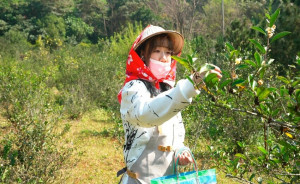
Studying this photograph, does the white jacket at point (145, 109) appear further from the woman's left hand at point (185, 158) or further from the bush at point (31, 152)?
the bush at point (31, 152)

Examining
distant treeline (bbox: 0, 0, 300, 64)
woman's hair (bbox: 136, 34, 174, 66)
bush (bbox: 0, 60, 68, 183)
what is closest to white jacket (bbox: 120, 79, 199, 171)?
woman's hair (bbox: 136, 34, 174, 66)

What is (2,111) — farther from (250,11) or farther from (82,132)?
(250,11)

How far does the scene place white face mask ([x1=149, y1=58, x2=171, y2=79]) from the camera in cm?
160

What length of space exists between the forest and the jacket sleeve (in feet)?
0.34

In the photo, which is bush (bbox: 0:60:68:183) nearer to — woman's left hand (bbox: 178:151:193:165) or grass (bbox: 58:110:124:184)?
grass (bbox: 58:110:124:184)

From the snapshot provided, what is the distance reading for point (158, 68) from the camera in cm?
160

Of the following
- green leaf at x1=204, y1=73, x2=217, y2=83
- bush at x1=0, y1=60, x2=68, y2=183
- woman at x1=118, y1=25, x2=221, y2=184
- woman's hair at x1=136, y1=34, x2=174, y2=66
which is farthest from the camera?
bush at x1=0, y1=60, x2=68, y2=183

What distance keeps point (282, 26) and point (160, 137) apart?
6.40 m

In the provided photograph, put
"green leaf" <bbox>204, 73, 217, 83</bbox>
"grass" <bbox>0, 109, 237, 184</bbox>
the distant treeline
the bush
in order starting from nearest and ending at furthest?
"green leaf" <bbox>204, 73, 217, 83</bbox>, the bush, "grass" <bbox>0, 109, 237, 184</bbox>, the distant treeline

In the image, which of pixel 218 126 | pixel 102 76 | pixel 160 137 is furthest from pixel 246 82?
pixel 102 76

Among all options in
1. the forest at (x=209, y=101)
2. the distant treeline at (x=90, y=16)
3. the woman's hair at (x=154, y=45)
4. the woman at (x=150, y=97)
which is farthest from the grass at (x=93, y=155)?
the distant treeline at (x=90, y=16)

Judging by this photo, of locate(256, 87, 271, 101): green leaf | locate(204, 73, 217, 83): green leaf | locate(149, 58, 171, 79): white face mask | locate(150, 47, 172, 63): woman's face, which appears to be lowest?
locate(149, 58, 171, 79): white face mask

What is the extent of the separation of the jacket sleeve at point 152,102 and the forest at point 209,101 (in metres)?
0.10

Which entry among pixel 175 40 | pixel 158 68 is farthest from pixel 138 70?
pixel 175 40
